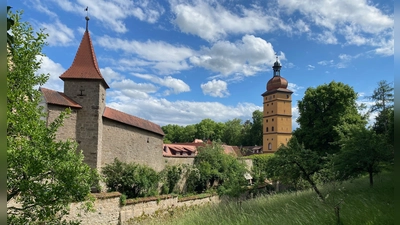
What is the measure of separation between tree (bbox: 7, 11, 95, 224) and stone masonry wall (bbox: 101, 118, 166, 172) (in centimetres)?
1020

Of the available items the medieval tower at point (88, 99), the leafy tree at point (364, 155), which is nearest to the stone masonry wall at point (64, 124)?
the medieval tower at point (88, 99)

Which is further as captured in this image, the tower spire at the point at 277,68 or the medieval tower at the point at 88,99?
the tower spire at the point at 277,68

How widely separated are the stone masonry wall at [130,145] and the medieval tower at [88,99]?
0.74 metres

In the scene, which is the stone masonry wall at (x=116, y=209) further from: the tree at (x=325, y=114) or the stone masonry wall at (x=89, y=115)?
the tree at (x=325, y=114)

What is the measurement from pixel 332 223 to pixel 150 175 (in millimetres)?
13390

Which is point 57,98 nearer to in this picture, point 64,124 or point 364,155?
point 64,124

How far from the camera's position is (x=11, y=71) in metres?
4.93

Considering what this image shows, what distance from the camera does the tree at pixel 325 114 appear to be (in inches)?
835

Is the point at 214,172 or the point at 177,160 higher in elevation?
the point at 177,160

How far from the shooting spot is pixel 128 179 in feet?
50.2

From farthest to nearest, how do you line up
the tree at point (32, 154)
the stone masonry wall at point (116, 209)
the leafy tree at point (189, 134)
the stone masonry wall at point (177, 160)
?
the leafy tree at point (189, 134) → the stone masonry wall at point (177, 160) → the stone masonry wall at point (116, 209) → the tree at point (32, 154)

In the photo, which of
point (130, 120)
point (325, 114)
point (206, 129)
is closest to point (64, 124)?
point (130, 120)

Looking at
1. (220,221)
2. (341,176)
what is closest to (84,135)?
(220,221)

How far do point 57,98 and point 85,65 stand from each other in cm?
274
